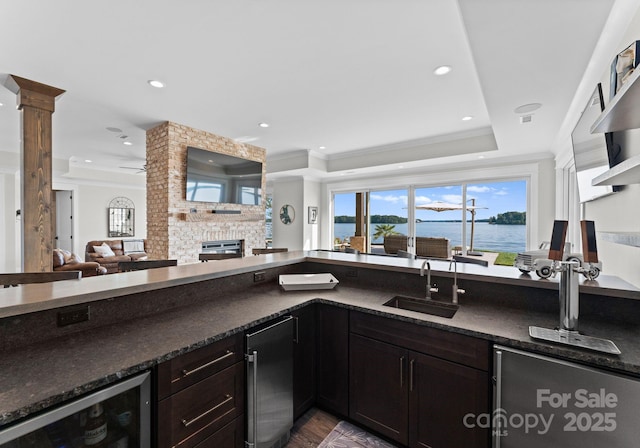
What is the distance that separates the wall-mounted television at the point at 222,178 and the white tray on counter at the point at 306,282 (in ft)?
10.00

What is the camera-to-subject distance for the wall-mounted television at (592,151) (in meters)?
1.56

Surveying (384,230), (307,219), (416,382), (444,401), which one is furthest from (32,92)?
(384,230)

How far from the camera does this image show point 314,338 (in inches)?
80.4

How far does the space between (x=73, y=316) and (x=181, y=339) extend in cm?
53

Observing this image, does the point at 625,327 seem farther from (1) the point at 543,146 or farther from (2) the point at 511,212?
(2) the point at 511,212

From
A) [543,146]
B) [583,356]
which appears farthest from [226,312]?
[543,146]

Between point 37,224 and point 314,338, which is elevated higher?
point 37,224

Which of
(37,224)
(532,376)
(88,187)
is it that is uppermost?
(88,187)

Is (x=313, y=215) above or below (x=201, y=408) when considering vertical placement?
above

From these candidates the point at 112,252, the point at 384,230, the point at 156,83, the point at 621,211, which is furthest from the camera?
the point at 112,252

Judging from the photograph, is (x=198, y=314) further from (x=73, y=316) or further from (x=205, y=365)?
(x=73, y=316)

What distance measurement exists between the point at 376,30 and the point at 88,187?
8.99m

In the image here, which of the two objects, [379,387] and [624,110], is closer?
[624,110]

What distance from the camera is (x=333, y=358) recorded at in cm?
197
